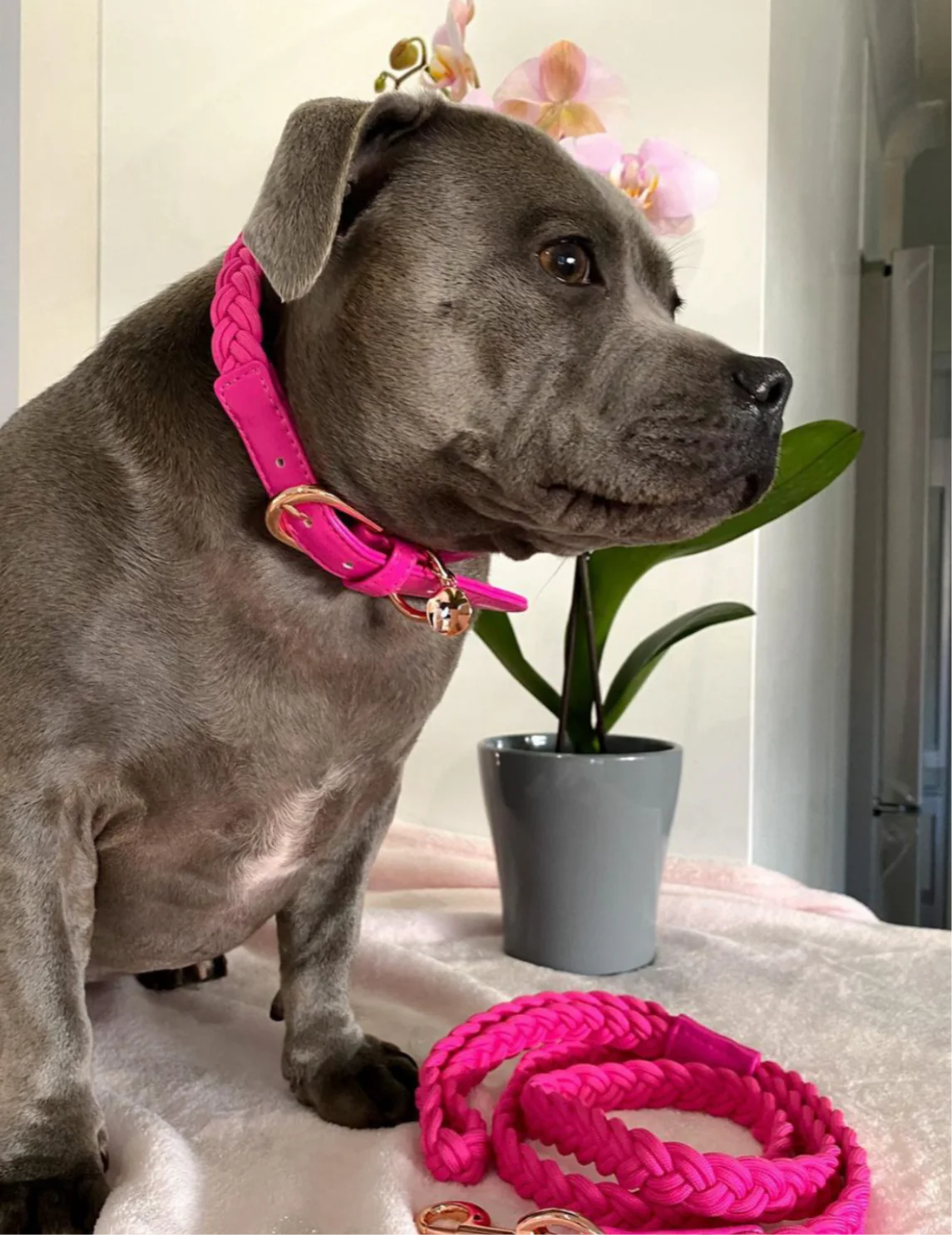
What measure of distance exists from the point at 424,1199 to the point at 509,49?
5.23ft

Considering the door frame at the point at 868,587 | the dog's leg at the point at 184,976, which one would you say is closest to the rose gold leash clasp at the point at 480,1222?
the dog's leg at the point at 184,976

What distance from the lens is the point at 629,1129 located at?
81 centimetres

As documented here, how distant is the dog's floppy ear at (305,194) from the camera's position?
72 centimetres

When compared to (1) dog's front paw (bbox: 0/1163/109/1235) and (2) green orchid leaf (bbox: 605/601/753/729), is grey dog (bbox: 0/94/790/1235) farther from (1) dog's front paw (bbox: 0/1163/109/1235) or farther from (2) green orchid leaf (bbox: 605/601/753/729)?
(2) green orchid leaf (bbox: 605/601/753/729)

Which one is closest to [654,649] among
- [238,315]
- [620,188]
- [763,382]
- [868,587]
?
[620,188]

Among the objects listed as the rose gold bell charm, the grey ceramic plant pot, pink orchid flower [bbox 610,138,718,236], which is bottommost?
the grey ceramic plant pot

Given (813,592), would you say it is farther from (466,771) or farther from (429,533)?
(429,533)

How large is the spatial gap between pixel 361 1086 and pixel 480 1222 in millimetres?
225

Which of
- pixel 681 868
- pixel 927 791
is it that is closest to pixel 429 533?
pixel 681 868

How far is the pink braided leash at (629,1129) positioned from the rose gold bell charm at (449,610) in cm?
32

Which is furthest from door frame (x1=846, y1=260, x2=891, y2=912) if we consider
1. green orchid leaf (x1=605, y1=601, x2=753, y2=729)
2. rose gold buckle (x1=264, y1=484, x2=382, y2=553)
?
rose gold buckle (x1=264, y1=484, x2=382, y2=553)

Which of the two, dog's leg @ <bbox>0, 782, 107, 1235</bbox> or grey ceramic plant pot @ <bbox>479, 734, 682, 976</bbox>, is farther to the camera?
grey ceramic plant pot @ <bbox>479, 734, 682, 976</bbox>

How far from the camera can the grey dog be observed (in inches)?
30.0

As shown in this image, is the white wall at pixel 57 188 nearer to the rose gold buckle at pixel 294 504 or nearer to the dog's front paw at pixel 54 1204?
the rose gold buckle at pixel 294 504
